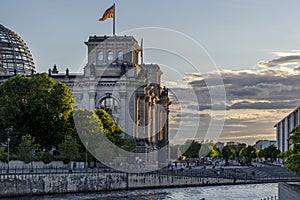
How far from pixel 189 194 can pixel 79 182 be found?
51.2ft

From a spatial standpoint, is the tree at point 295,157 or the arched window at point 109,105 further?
the arched window at point 109,105

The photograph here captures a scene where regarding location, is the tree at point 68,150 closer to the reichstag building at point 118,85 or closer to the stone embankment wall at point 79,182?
the stone embankment wall at point 79,182

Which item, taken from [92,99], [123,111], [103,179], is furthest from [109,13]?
[103,179]

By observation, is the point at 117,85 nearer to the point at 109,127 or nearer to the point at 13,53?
the point at 109,127

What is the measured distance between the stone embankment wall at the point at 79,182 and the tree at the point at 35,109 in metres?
17.7

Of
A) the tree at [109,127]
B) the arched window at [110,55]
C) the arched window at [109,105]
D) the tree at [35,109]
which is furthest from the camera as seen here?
the arched window at [110,55]

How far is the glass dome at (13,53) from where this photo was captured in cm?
18811

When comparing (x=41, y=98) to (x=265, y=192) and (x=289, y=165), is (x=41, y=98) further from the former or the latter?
(x=289, y=165)

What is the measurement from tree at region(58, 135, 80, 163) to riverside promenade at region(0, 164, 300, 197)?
7437 millimetres

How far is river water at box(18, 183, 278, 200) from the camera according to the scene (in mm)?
88875

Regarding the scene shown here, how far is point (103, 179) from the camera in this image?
99.8 meters

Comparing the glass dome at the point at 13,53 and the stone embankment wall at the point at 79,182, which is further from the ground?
the glass dome at the point at 13,53

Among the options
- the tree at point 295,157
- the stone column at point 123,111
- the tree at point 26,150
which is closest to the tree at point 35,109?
the tree at point 26,150

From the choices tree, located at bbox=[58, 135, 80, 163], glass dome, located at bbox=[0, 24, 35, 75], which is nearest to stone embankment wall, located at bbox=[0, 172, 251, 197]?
tree, located at bbox=[58, 135, 80, 163]
